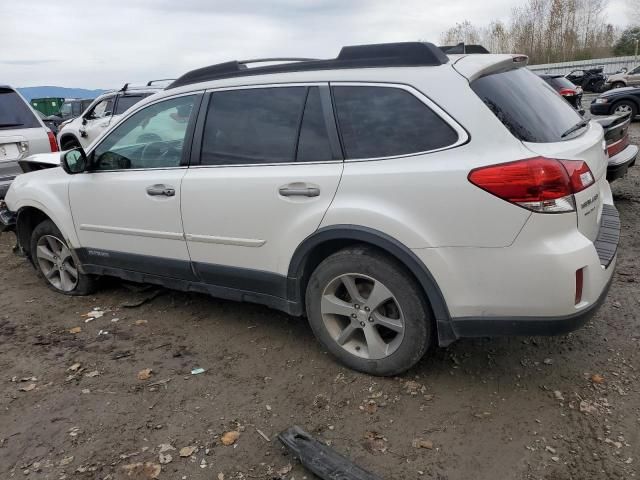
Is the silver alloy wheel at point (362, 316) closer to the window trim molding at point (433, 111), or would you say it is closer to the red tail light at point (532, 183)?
the window trim molding at point (433, 111)

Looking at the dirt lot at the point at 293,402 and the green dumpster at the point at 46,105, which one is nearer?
the dirt lot at the point at 293,402

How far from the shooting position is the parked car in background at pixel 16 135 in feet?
22.0

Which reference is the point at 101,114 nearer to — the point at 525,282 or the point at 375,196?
the point at 375,196

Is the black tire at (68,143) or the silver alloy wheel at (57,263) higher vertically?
the black tire at (68,143)

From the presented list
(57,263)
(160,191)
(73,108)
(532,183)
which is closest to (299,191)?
(160,191)


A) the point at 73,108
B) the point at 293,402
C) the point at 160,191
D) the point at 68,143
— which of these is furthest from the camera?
the point at 73,108

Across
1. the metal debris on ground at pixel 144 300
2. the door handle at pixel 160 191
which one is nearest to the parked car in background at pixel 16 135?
the metal debris on ground at pixel 144 300

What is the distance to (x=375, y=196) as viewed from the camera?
9.25 ft

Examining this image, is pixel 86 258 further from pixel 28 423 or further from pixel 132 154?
pixel 28 423

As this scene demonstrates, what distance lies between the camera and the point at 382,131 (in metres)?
2.88

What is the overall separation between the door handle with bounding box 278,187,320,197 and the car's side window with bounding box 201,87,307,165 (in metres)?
0.19

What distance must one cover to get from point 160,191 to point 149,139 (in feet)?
1.85

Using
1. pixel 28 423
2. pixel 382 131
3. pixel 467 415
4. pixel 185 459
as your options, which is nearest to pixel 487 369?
pixel 467 415

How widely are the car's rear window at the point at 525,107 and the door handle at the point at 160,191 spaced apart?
2.06m
